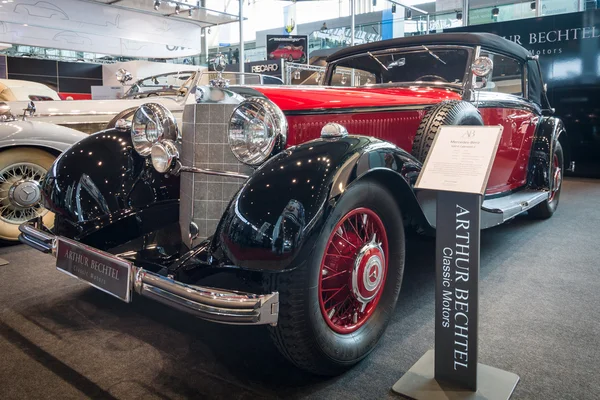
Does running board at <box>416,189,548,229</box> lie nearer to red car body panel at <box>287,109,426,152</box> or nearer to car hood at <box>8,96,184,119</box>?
red car body panel at <box>287,109,426,152</box>

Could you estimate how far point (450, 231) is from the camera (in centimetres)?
168

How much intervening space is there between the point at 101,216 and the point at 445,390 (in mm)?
1728

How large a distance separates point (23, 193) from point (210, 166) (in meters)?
2.25

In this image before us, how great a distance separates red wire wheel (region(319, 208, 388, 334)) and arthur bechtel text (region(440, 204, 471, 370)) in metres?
0.32

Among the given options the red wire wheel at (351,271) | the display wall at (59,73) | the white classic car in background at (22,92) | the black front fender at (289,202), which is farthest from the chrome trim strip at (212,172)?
the display wall at (59,73)

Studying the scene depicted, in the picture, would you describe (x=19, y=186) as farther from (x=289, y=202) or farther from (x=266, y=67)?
(x=266, y=67)

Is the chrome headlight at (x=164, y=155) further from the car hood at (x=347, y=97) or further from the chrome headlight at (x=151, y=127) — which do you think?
the car hood at (x=347, y=97)

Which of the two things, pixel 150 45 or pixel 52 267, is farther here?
pixel 150 45

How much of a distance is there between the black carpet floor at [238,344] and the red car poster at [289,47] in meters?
9.54

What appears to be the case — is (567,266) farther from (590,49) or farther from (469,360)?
(590,49)

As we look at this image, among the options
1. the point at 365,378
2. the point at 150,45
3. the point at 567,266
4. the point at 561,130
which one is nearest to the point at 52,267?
the point at 365,378

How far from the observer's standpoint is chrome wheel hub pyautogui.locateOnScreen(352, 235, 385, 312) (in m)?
1.90

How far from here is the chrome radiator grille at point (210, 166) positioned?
83.4 inches

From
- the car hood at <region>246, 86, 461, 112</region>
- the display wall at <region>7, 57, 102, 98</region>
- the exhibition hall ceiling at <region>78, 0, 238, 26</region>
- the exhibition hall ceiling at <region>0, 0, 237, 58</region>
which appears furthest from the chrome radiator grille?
the exhibition hall ceiling at <region>78, 0, 238, 26</region>
